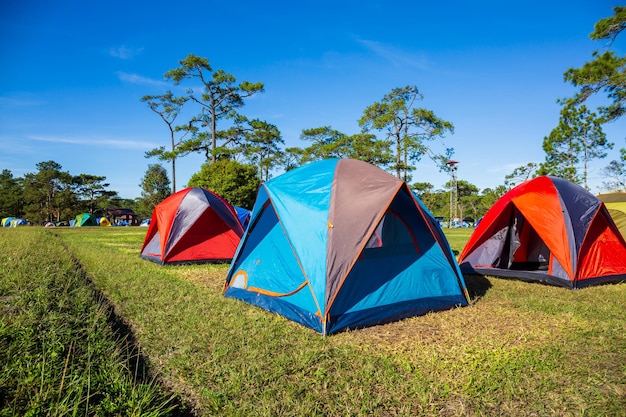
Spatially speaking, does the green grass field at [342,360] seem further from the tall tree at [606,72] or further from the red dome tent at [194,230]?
the tall tree at [606,72]

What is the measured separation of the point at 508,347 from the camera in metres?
3.64

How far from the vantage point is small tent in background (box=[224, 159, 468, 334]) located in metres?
4.25

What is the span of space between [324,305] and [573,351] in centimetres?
246

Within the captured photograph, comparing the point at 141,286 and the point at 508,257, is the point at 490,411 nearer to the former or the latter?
the point at 141,286

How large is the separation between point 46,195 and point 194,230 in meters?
47.3

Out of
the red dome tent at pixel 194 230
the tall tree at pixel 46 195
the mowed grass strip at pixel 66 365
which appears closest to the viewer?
the mowed grass strip at pixel 66 365

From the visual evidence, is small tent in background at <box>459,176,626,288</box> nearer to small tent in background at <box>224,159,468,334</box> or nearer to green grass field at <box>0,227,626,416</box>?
green grass field at <box>0,227,626,416</box>

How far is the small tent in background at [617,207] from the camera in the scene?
9.71 metres

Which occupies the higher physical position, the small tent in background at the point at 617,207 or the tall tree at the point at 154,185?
the tall tree at the point at 154,185

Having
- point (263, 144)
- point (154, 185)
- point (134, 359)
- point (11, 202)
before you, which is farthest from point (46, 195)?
point (134, 359)

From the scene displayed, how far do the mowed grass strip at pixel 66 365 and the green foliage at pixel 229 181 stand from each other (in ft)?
67.9

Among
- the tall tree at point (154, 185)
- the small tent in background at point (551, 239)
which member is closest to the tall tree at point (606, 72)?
the small tent in background at point (551, 239)

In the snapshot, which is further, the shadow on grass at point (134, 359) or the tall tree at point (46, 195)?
the tall tree at point (46, 195)

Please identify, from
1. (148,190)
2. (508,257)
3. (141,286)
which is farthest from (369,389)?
(148,190)
